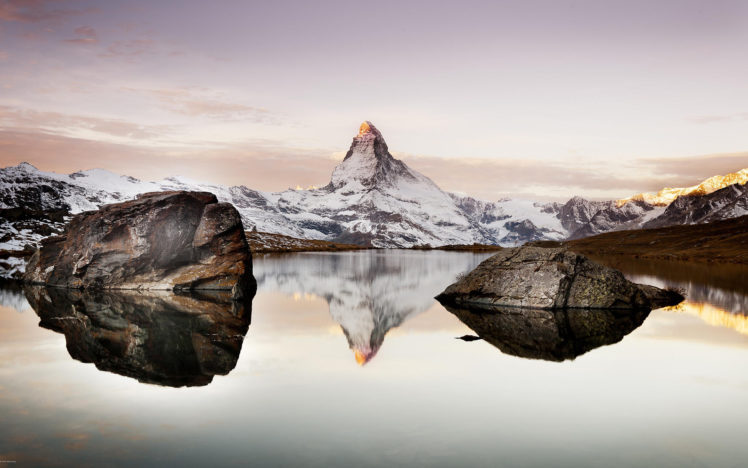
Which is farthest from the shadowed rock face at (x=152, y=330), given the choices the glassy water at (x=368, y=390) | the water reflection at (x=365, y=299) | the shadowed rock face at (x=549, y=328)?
the shadowed rock face at (x=549, y=328)

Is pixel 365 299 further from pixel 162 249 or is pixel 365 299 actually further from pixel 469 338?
pixel 469 338

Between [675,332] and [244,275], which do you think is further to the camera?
[244,275]

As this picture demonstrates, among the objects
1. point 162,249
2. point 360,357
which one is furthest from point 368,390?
point 162,249

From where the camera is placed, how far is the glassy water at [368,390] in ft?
47.4

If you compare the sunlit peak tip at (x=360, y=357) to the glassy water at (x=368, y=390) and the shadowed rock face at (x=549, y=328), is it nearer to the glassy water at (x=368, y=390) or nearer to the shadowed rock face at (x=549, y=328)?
the glassy water at (x=368, y=390)

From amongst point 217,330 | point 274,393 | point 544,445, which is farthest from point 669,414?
point 217,330

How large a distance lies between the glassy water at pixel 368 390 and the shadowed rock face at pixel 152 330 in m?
0.15

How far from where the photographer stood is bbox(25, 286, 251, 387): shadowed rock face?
75.6 ft

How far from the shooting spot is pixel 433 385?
21109mm

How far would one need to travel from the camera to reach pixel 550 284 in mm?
42344

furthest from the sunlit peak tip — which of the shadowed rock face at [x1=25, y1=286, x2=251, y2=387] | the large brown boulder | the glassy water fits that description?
the large brown boulder

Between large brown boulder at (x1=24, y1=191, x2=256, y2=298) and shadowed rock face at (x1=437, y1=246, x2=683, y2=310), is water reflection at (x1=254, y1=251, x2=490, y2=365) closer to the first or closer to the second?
shadowed rock face at (x1=437, y1=246, x2=683, y2=310)

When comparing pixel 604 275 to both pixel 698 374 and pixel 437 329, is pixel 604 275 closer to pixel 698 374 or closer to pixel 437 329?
pixel 437 329

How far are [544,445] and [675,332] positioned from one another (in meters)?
23.2
